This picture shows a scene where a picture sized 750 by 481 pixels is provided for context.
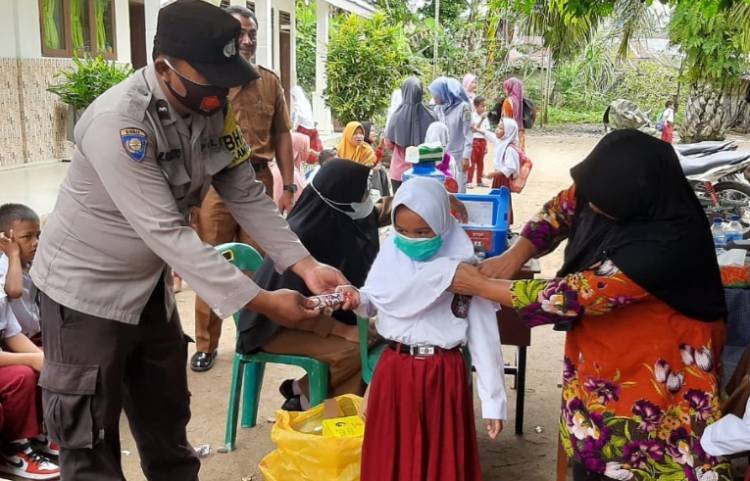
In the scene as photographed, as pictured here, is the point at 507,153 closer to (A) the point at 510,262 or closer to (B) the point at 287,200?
(B) the point at 287,200

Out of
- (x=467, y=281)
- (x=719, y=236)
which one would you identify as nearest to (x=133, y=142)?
(x=467, y=281)

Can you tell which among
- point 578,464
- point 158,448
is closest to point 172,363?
point 158,448

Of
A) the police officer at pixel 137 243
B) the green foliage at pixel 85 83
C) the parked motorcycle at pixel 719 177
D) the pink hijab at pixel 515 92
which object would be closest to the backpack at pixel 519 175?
the pink hijab at pixel 515 92

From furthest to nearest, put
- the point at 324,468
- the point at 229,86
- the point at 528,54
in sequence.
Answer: the point at 528,54, the point at 324,468, the point at 229,86

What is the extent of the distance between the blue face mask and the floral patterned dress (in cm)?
35

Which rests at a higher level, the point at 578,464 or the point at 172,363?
the point at 172,363

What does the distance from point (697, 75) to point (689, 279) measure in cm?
1624

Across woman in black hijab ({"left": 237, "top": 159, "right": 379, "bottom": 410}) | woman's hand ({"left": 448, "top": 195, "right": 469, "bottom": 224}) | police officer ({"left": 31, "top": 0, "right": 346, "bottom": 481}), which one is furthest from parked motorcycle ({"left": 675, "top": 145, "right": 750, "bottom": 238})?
police officer ({"left": 31, "top": 0, "right": 346, "bottom": 481})

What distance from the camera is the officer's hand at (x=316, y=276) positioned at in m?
2.75

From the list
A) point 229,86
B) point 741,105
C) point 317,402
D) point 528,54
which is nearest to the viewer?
point 229,86

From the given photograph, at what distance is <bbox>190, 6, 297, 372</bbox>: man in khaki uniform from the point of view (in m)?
4.45

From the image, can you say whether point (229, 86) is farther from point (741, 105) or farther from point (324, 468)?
point (741, 105)

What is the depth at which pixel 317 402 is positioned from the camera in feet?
11.6

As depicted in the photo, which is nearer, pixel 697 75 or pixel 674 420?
pixel 674 420
